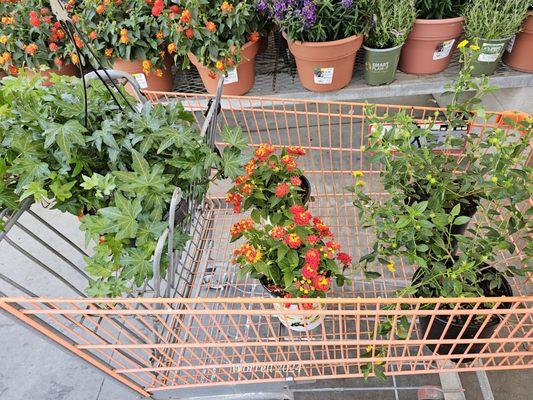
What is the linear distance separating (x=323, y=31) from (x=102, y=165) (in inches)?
39.2

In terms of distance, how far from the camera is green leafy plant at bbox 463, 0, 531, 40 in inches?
54.6

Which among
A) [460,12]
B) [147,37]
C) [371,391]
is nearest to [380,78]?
[460,12]

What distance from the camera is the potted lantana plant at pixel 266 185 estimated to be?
3.79ft

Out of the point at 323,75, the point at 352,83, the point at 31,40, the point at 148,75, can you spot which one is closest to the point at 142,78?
the point at 148,75

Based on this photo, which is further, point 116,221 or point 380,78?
point 380,78

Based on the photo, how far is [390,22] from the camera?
146 cm

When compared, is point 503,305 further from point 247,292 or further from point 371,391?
point 247,292

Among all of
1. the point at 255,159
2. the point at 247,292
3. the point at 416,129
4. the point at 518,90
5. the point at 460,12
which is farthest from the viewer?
the point at 518,90

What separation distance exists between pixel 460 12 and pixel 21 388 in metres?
2.25

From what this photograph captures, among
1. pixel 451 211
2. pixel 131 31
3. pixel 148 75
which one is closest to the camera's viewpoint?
pixel 451 211

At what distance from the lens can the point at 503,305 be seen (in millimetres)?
986

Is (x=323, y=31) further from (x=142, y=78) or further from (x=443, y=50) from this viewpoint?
(x=142, y=78)

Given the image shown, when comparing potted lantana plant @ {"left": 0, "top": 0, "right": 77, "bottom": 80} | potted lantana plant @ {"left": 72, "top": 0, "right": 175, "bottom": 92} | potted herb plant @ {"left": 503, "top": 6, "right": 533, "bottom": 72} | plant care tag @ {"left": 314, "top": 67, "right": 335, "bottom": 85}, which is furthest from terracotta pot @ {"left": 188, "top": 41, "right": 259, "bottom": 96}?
potted herb plant @ {"left": 503, "top": 6, "right": 533, "bottom": 72}

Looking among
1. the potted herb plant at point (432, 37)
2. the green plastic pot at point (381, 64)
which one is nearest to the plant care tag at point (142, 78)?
the green plastic pot at point (381, 64)
